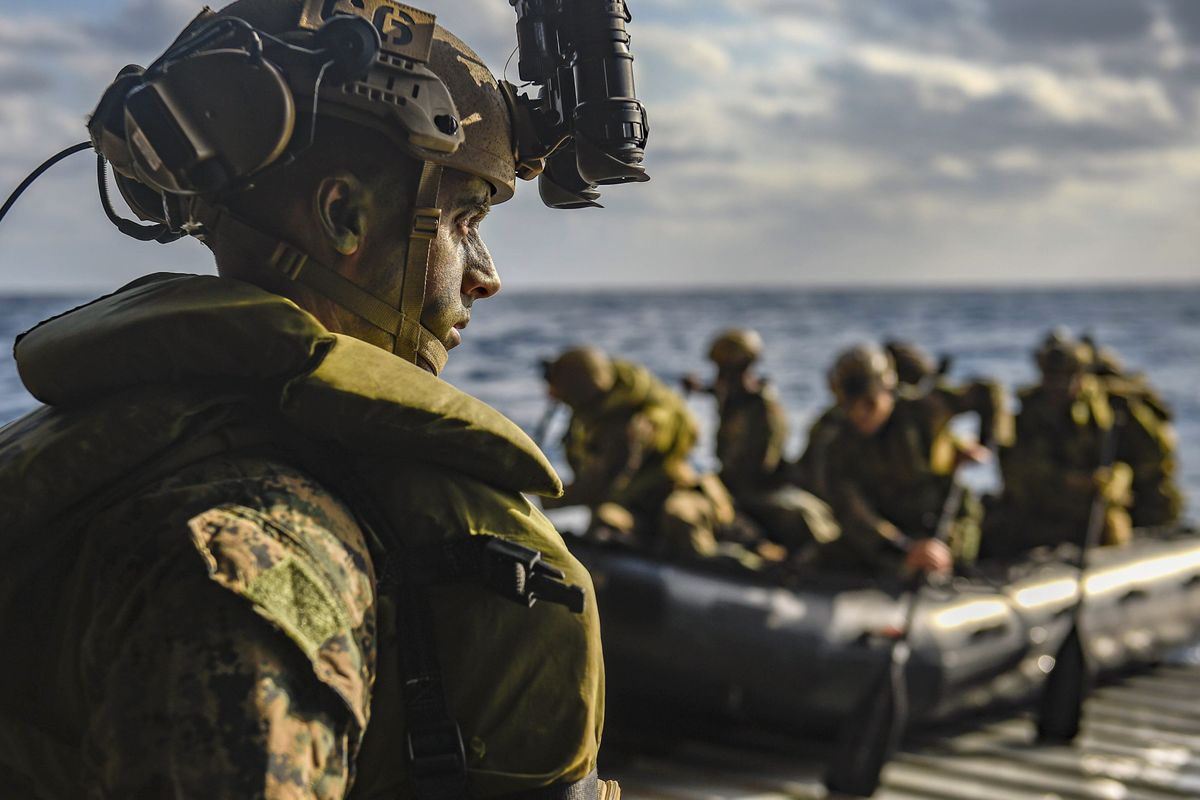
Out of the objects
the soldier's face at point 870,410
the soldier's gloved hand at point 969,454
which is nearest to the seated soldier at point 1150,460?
the soldier's gloved hand at point 969,454

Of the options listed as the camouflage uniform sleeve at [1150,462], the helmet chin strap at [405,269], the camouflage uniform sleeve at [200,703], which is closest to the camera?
the camouflage uniform sleeve at [200,703]

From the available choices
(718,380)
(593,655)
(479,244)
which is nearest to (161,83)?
(479,244)

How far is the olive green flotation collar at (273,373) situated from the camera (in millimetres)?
1567

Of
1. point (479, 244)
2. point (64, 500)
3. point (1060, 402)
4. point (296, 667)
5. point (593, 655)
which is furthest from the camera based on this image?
point (1060, 402)

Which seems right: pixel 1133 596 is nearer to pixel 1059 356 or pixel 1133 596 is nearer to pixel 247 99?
pixel 1059 356

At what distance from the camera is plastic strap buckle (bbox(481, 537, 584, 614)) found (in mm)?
1548

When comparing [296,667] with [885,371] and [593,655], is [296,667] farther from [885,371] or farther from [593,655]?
[885,371]

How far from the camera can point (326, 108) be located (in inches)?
66.9

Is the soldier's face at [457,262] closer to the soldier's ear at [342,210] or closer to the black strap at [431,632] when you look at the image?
the soldier's ear at [342,210]

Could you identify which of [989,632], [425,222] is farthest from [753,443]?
[425,222]

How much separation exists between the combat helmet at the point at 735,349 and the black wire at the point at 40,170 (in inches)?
359

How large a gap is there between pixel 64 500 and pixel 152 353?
197 mm

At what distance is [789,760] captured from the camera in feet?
25.5

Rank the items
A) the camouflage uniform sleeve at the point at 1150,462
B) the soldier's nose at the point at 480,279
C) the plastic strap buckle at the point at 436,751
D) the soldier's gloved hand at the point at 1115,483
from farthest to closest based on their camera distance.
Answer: the camouflage uniform sleeve at the point at 1150,462 → the soldier's gloved hand at the point at 1115,483 → the soldier's nose at the point at 480,279 → the plastic strap buckle at the point at 436,751
